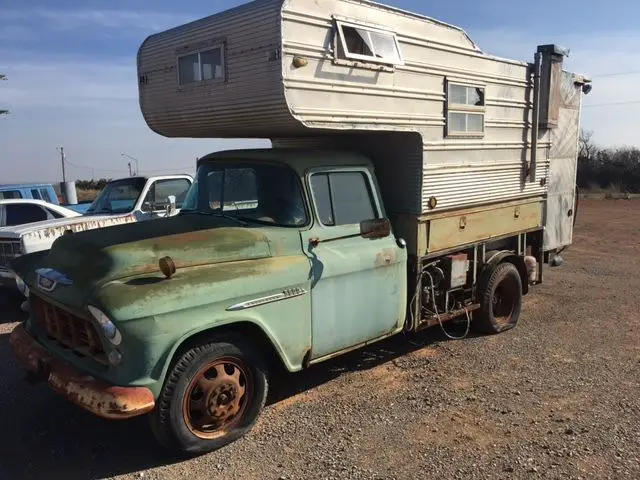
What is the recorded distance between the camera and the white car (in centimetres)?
931

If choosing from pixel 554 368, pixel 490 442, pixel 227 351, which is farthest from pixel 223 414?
pixel 554 368

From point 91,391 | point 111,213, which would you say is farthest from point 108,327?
point 111,213

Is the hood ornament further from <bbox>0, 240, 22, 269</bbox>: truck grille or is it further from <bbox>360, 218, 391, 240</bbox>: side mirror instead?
<bbox>0, 240, 22, 269</bbox>: truck grille

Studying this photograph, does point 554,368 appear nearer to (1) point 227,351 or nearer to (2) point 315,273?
(2) point 315,273

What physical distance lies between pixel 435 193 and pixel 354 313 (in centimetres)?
157

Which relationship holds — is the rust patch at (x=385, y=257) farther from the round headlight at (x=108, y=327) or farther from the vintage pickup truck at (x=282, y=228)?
the round headlight at (x=108, y=327)

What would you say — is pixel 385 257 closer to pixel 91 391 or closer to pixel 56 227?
pixel 91 391

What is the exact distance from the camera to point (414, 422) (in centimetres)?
439

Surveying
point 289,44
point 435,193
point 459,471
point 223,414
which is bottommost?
point 459,471

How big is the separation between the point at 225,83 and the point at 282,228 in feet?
4.08

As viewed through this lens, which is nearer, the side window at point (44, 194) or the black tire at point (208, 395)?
the black tire at point (208, 395)

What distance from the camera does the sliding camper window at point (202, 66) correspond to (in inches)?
179

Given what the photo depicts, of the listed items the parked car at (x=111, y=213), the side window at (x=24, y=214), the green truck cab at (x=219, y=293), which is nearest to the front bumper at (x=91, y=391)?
the green truck cab at (x=219, y=293)

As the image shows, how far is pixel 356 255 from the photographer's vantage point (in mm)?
4707
